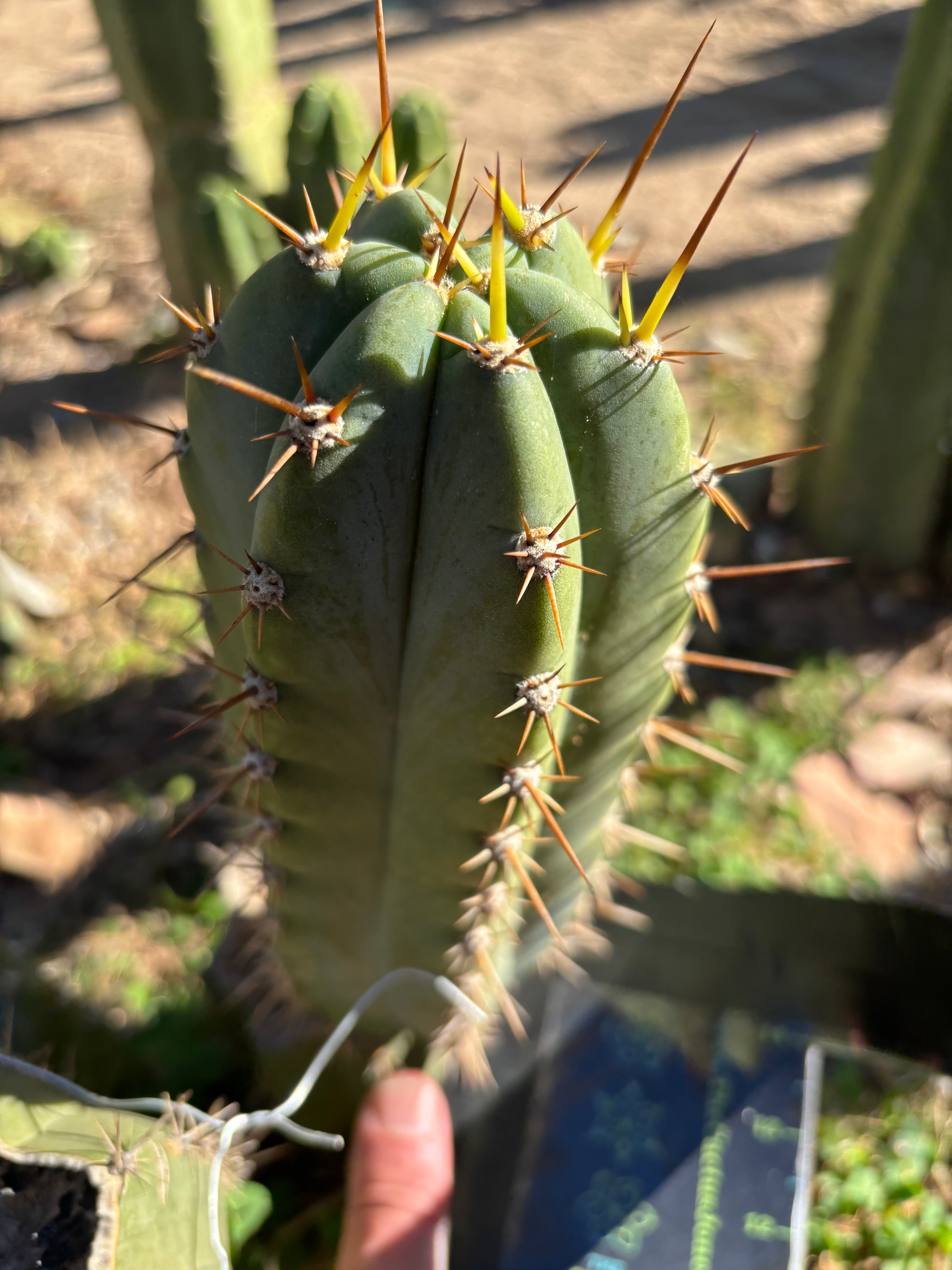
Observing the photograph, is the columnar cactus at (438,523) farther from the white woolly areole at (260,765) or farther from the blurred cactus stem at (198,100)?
the blurred cactus stem at (198,100)

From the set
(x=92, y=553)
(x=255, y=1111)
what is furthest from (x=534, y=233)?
(x=92, y=553)

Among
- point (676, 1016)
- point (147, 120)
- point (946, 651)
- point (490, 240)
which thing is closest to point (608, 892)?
point (676, 1016)

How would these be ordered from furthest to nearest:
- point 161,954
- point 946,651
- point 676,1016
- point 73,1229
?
point 946,651
point 161,954
point 676,1016
point 73,1229

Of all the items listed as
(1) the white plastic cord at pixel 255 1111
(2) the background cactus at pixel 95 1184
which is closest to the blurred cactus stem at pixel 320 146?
(1) the white plastic cord at pixel 255 1111

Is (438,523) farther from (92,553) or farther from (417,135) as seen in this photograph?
(92,553)

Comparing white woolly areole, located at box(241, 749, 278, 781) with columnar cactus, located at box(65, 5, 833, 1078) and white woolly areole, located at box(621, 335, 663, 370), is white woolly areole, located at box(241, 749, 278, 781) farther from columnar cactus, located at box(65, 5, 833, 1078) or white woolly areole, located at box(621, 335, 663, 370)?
white woolly areole, located at box(621, 335, 663, 370)

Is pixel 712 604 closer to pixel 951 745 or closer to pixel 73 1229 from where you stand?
pixel 951 745

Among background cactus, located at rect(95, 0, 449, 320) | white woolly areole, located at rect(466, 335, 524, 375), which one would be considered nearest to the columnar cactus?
white woolly areole, located at rect(466, 335, 524, 375)
